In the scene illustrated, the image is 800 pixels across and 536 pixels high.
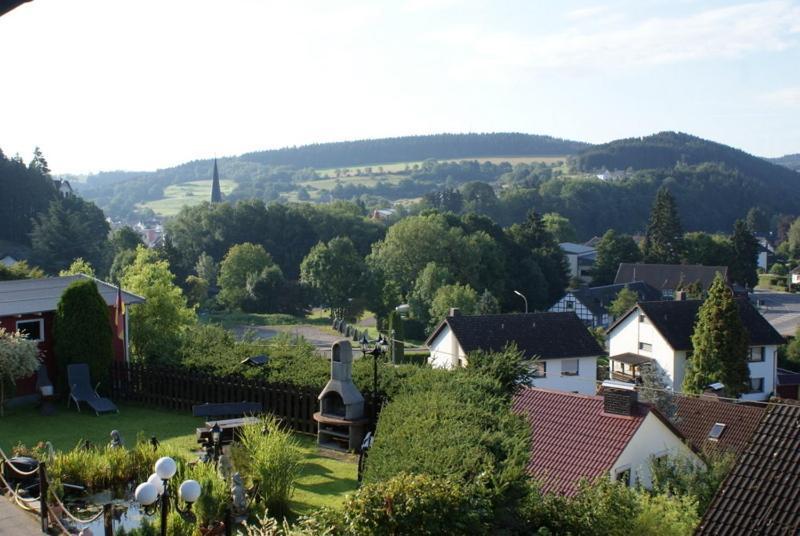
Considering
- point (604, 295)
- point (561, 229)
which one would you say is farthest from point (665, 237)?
point (561, 229)

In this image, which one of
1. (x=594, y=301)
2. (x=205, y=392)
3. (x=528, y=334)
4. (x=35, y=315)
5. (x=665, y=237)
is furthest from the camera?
(x=665, y=237)

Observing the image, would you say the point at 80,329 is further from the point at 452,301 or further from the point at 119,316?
the point at 452,301

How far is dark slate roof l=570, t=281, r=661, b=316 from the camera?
70.5 meters

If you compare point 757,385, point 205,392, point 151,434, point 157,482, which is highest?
point 157,482

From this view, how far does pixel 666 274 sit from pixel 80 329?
71687 mm

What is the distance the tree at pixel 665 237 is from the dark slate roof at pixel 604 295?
55.3 ft

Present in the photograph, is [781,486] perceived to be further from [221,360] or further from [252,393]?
[221,360]

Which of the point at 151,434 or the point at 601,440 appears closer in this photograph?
the point at 151,434

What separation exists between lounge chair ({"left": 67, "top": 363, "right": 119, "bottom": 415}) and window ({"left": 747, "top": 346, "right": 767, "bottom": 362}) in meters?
32.4

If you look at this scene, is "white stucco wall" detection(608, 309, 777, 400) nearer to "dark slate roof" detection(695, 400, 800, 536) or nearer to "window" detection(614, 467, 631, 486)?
"window" detection(614, 467, 631, 486)

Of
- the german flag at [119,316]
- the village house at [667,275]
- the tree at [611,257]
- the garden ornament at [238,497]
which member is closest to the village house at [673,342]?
the german flag at [119,316]

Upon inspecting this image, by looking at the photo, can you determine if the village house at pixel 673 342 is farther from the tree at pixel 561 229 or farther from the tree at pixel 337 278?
the tree at pixel 561 229

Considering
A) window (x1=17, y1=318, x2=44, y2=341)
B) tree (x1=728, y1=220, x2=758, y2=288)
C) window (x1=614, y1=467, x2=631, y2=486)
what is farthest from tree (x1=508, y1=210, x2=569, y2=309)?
window (x1=17, y1=318, x2=44, y2=341)

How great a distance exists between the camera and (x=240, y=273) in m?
69.6
